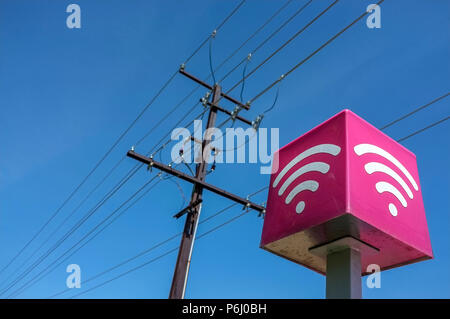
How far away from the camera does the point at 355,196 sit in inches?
123

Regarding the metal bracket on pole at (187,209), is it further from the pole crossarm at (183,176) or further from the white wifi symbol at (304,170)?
the white wifi symbol at (304,170)

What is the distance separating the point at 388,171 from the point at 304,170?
70 cm

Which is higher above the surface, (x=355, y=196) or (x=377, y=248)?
(x=355, y=196)

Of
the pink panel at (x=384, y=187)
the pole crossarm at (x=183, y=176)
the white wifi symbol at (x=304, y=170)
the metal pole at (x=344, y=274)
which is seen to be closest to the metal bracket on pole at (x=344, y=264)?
the metal pole at (x=344, y=274)

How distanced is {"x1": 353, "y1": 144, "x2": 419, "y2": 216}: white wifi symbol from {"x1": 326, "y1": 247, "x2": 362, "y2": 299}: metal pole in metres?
0.49

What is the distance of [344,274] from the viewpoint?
3.22m

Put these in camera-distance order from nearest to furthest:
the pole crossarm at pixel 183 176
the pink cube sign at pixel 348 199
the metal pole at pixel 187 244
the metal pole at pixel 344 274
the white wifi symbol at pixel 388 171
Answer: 1. the metal pole at pixel 344 274
2. the pink cube sign at pixel 348 199
3. the white wifi symbol at pixel 388 171
4. the metal pole at pixel 187 244
5. the pole crossarm at pixel 183 176

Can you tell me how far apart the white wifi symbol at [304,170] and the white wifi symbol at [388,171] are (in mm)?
251

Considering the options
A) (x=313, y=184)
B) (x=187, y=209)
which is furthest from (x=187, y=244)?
(x=313, y=184)

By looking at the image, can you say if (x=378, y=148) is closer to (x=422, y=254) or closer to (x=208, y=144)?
(x=422, y=254)

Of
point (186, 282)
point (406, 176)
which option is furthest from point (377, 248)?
point (186, 282)

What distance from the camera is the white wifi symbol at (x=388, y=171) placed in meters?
3.40

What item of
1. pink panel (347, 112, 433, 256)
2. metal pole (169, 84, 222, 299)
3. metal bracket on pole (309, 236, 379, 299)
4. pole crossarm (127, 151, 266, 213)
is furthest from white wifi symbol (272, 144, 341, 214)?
pole crossarm (127, 151, 266, 213)
